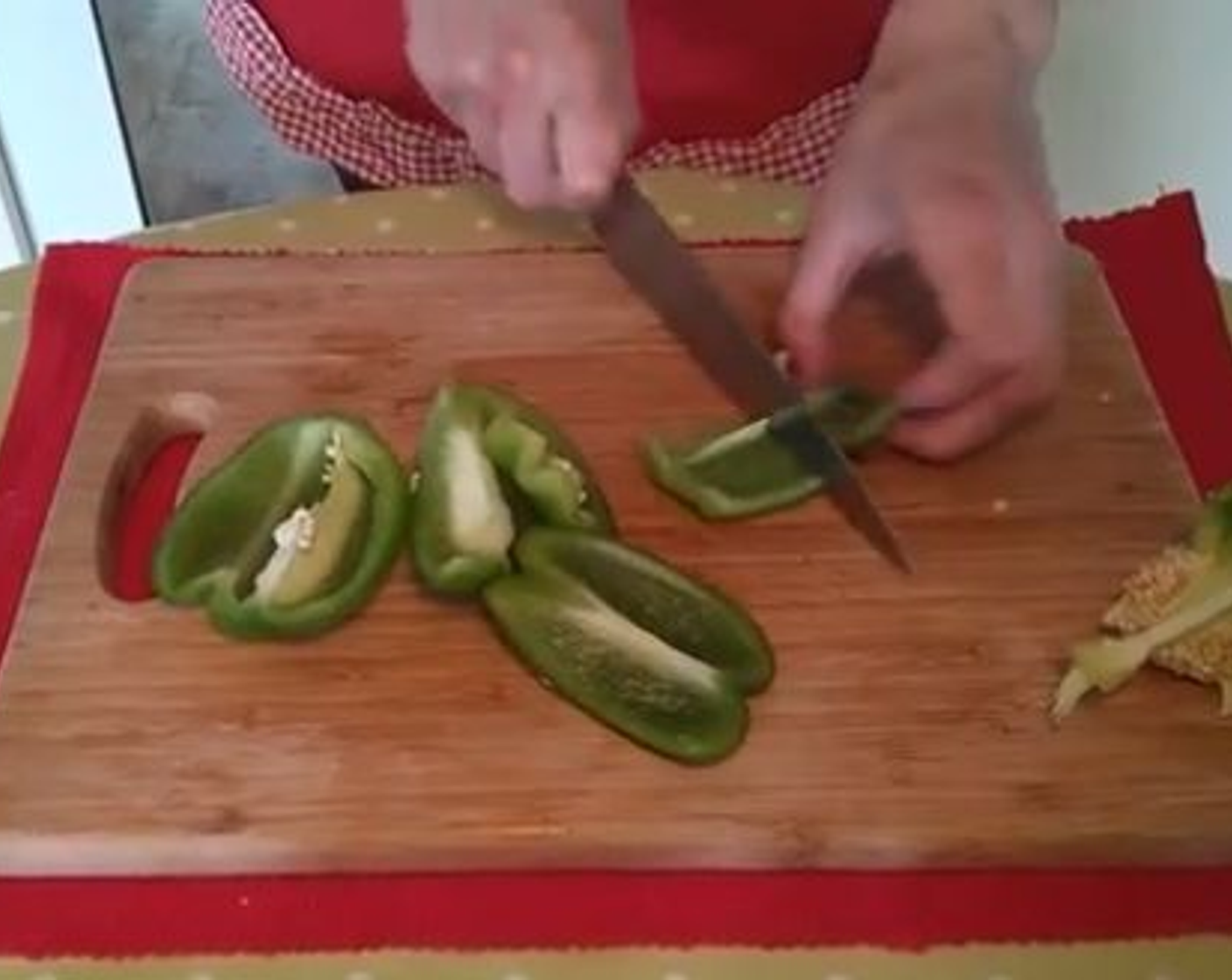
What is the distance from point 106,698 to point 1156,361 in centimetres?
46

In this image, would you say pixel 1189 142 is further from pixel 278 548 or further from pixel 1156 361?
pixel 278 548

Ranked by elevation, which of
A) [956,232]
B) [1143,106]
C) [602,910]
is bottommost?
[1143,106]

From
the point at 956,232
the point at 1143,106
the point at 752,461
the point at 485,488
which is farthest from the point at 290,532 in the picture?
the point at 1143,106

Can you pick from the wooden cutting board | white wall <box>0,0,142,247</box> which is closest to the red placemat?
the wooden cutting board

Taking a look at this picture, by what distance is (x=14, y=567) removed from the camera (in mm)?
924

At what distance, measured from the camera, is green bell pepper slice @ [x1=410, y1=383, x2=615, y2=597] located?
2.86 feet

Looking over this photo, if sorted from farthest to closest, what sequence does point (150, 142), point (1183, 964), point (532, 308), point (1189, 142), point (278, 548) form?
point (150, 142) → point (1189, 142) → point (532, 308) → point (278, 548) → point (1183, 964)

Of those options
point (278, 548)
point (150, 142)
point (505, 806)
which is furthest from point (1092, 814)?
point (150, 142)

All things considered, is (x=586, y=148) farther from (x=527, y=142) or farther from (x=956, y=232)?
(x=956, y=232)

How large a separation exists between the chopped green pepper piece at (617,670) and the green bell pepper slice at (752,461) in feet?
0.22

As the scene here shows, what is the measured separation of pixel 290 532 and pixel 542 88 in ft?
0.63

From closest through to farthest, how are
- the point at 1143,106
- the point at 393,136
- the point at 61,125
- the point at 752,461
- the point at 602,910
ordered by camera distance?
1. the point at 602,910
2. the point at 752,461
3. the point at 393,136
4. the point at 1143,106
5. the point at 61,125

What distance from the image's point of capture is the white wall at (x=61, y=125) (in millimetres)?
1644

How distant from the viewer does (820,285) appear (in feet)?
3.11
